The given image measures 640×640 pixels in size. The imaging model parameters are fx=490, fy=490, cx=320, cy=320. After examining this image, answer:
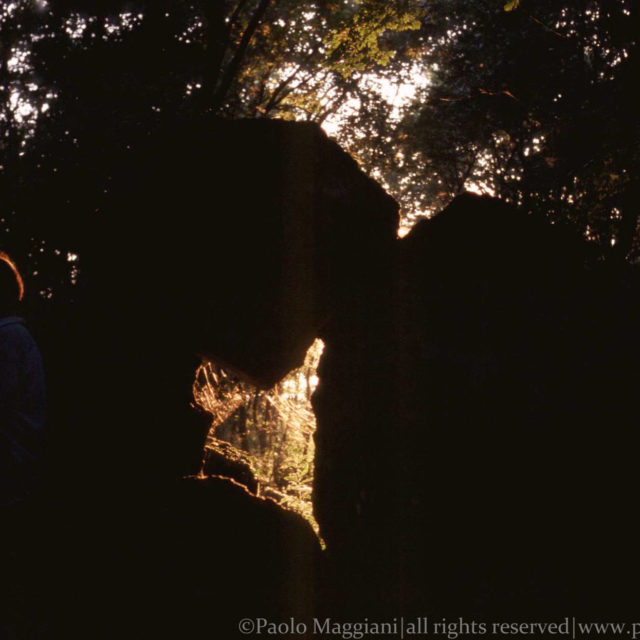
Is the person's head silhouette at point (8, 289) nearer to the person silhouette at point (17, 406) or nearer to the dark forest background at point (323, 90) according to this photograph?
the person silhouette at point (17, 406)

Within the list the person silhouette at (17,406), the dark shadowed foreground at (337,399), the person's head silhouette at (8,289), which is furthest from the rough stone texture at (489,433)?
the person's head silhouette at (8,289)

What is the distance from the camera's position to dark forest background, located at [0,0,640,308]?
6.69 metres

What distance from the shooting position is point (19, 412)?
2.88 m

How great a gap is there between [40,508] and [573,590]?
460 cm

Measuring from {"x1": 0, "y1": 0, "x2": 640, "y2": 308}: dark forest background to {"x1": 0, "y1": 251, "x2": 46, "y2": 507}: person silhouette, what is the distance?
2888 millimetres

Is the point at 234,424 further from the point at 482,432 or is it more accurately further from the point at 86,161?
the point at 482,432

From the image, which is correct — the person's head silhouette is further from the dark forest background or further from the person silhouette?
the dark forest background

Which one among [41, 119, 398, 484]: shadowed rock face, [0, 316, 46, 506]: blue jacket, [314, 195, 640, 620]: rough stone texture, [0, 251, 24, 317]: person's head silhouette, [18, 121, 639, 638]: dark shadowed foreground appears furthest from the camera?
[41, 119, 398, 484]: shadowed rock face

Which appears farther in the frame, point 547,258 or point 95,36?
point 95,36

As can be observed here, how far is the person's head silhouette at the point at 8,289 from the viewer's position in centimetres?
304

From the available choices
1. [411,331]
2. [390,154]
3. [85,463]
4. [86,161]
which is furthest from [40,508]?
[390,154]

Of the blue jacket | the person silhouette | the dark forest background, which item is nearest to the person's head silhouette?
the person silhouette

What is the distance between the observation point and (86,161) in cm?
948

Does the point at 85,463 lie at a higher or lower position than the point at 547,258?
lower
